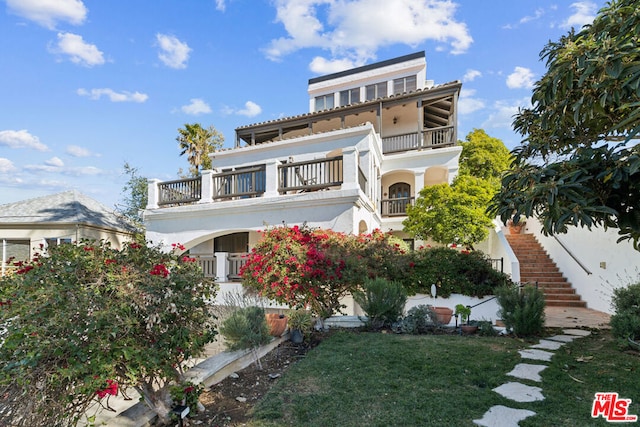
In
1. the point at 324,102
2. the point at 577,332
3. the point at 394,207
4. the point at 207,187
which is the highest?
the point at 324,102

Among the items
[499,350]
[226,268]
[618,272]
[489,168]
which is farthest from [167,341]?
[489,168]

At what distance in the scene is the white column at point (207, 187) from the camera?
11320 millimetres

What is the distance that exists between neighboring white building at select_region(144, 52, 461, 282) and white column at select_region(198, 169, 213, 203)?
3 centimetres

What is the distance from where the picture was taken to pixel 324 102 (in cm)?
2139

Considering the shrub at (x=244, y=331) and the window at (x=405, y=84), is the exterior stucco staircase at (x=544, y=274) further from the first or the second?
the window at (x=405, y=84)

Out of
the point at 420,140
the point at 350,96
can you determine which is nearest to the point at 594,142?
the point at 420,140

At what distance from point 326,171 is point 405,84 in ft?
40.5

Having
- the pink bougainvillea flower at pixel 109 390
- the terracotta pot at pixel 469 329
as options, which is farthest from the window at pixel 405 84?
the pink bougainvillea flower at pixel 109 390

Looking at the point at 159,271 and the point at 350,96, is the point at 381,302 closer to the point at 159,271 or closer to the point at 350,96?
the point at 159,271

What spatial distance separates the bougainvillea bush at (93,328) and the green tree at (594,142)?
363 centimetres

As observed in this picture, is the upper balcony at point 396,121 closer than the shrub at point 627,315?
No

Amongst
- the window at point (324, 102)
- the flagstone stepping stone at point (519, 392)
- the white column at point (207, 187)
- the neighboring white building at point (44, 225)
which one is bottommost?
the flagstone stepping stone at point (519, 392)

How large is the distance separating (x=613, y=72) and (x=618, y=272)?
25.4ft

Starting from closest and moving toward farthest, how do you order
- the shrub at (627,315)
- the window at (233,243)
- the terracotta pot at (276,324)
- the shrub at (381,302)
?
the shrub at (627,315), the terracotta pot at (276,324), the shrub at (381,302), the window at (233,243)
